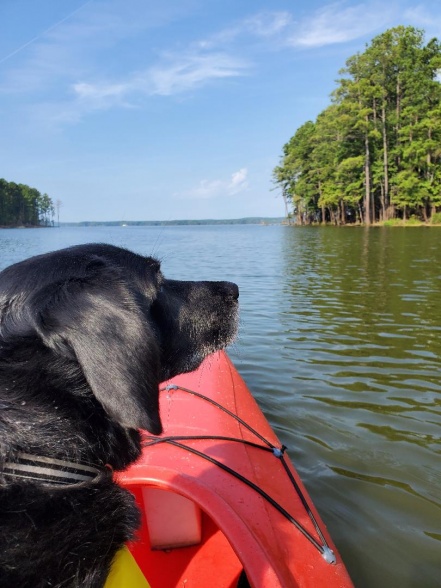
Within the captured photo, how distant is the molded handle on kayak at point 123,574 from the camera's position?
5.38ft

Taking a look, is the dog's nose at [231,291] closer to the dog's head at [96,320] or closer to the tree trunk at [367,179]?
the dog's head at [96,320]

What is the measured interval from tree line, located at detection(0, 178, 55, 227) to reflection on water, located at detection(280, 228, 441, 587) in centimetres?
12509

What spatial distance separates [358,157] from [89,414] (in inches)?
2144

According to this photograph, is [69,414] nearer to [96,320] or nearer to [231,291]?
[96,320]

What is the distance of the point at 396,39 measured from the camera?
47031mm

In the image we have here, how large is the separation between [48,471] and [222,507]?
1278 millimetres

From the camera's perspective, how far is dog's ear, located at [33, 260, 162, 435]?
4.94 feet

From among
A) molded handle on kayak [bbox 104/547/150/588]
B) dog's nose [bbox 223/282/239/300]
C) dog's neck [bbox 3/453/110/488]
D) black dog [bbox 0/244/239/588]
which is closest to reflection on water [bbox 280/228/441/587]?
molded handle on kayak [bbox 104/547/150/588]

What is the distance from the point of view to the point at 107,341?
5.08 ft

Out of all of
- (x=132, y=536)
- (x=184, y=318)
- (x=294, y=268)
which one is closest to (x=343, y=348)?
(x=184, y=318)

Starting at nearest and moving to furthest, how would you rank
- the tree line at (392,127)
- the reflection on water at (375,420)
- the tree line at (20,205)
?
1. the reflection on water at (375,420)
2. the tree line at (392,127)
3. the tree line at (20,205)

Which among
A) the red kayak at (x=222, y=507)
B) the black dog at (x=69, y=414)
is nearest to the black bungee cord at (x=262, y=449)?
the red kayak at (x=222, y=507)

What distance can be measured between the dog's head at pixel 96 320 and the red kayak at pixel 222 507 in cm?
80

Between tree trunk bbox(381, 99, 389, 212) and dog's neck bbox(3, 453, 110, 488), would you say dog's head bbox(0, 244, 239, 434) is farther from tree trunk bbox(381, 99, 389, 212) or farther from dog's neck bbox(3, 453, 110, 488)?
tree trunk bbox(381, 99, 389, 212)
